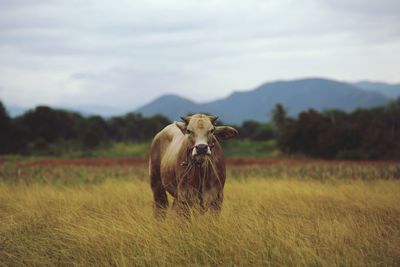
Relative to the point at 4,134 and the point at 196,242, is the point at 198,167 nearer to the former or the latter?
the point at 196,242

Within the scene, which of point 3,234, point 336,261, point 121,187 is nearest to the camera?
point 336,261

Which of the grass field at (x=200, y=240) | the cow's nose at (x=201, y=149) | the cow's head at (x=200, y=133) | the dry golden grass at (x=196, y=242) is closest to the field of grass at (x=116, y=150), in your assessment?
the grass field at (x=200, y=240)

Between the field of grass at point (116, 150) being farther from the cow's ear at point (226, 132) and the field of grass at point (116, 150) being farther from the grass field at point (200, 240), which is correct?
the cow's ear at point (226, 132)

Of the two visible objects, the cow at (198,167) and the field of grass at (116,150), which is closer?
the cow at (198,167)

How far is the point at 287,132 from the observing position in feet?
144

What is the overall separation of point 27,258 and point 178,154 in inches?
108

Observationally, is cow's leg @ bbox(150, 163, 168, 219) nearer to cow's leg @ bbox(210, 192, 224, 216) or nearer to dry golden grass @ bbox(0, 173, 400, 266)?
dry golden grass @ bbox(0, 173, 400, 266)

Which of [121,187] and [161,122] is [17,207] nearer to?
[121,187]

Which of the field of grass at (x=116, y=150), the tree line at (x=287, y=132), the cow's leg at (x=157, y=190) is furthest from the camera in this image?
the field of grass at (x=116, y=150)

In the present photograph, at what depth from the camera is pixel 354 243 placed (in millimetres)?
5738

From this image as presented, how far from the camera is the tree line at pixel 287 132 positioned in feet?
123

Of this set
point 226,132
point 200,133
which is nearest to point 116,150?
point 226,132

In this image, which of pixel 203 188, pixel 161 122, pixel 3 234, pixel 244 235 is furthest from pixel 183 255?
pixel 161 122

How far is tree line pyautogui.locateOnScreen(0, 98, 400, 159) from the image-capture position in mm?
37469
